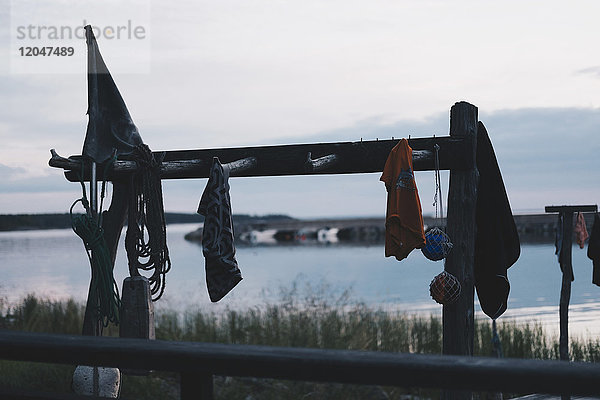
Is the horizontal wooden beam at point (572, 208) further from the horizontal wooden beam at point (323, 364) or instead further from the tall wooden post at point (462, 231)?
the horizontal wooden beam at point (323, 364)

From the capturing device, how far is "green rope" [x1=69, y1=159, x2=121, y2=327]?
4.97 metres

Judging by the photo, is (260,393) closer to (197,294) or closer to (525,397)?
(525,397)

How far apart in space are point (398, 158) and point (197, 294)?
989 inches

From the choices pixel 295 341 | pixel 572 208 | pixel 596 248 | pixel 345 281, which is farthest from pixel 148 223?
pixel 345 281

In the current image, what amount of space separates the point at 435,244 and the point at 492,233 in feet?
1.69

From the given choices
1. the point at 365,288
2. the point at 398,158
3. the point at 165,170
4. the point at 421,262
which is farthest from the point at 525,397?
the point at 421,262

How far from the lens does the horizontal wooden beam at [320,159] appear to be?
5793 millimetres

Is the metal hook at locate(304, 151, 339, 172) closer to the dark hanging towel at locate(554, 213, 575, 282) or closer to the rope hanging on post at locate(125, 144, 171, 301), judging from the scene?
the rope hanging on post at locate(125, 144, 171, 301)

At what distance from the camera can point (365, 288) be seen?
35.1 meters

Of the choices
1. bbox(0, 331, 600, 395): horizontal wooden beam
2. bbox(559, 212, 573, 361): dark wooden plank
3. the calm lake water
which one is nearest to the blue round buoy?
bbox(0, 331, 600, 395): horizontal wooden beam

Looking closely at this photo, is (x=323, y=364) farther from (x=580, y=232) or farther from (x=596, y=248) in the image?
(x=580, y=232)

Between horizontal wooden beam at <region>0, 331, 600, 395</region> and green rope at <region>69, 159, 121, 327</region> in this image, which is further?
green rope at <region>69, 159, 121, 327</region>

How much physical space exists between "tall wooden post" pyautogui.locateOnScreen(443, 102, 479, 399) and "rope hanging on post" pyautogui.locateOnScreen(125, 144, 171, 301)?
90.1 inches

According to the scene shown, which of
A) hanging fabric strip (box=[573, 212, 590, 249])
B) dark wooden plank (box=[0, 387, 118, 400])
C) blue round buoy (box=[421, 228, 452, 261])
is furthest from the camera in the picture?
hanging fabric strip (box=[573, 212, 590, 249])
